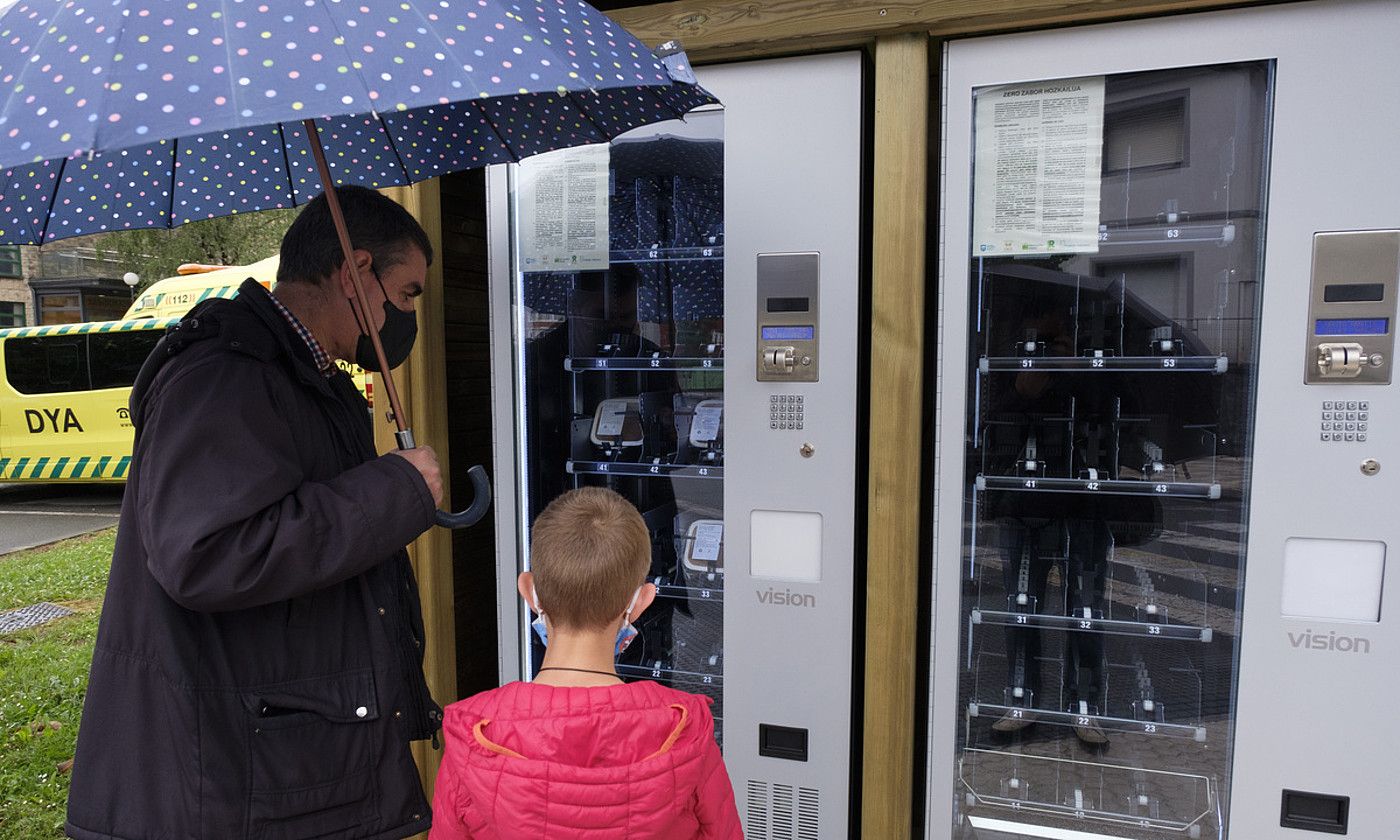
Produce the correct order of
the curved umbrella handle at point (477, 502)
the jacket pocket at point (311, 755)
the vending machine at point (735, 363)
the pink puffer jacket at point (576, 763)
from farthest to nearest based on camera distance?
A: the vending machine at point (735, 363), the curved umbrella handle at point (477, 502), the jacket pocket at point (311, 755), the pink puffer jacket at point (576, 763)

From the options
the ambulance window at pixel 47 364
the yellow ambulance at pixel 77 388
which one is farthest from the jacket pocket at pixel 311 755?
the ambulance window at pixel 47 364

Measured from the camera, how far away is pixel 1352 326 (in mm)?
1857

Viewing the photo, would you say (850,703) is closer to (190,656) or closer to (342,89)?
(190,656)

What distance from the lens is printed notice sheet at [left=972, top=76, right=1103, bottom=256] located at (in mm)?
2055

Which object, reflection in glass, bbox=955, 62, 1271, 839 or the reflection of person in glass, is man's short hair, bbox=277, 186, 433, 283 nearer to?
reflection in glass, bbox=955, 62, 1271, 839

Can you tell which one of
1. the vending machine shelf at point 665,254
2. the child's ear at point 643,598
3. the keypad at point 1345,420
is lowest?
the child's ear at point 643,598

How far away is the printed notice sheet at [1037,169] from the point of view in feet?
6.74

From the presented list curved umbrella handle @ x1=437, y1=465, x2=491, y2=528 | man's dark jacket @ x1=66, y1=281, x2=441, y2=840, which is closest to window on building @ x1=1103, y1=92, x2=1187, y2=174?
curved umbrella handle @ x1=437, y1=465, x2=491, y2=528

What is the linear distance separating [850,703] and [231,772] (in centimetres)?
141

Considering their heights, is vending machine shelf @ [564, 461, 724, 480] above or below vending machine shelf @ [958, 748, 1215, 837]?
above

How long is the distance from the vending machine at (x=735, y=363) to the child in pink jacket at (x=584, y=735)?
35.0 inches

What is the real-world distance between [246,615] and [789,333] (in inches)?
52.6

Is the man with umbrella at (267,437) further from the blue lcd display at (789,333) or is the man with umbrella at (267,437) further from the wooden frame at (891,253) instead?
the blue lcd display at (789,333)

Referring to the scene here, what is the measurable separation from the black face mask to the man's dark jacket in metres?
0.11
